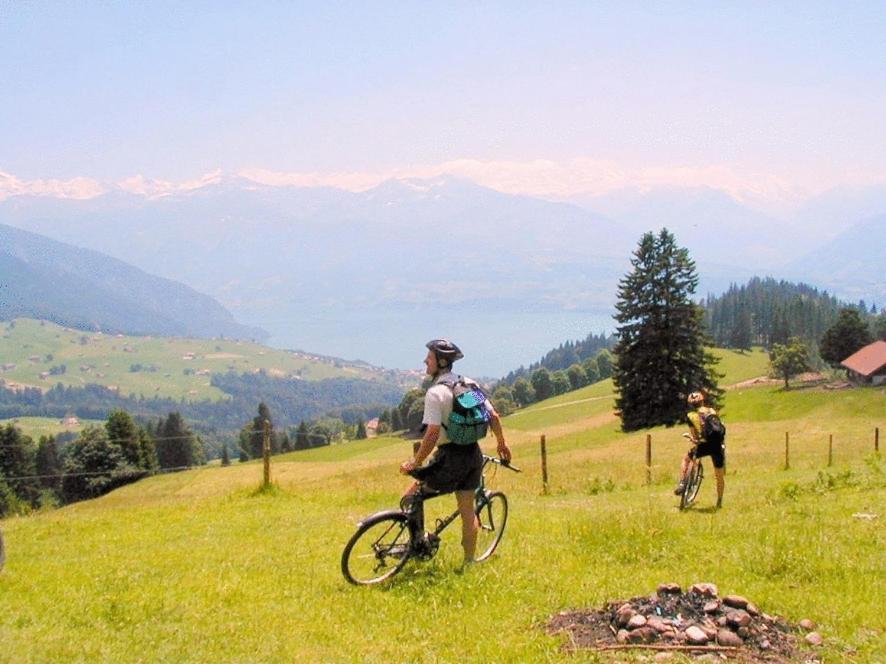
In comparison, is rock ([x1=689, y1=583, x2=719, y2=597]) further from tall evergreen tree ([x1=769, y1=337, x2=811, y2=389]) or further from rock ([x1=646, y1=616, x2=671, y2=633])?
tall evergreen tree ([x1=769, y1=337, x2=811, y2=389])

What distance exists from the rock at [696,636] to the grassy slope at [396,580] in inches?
35.0

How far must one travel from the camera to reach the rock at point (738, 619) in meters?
6.23

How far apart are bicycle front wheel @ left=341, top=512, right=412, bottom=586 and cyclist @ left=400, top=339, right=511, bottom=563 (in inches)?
17.7

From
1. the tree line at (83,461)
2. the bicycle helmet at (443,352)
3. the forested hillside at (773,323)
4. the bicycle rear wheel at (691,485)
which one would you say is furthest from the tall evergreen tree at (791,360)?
the bicycle helmet at (443,352)

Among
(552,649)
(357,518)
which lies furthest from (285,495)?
(552,649)

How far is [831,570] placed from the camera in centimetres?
822

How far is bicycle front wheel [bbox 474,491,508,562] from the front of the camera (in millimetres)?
9641

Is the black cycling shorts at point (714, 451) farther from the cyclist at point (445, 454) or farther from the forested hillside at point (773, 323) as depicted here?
the forested hillside at point (773, 323)

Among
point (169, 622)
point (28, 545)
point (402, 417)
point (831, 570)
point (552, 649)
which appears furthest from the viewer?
point (402, 417)

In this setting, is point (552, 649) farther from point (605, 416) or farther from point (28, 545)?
point (605, 416)

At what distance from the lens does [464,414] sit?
821 centimetres

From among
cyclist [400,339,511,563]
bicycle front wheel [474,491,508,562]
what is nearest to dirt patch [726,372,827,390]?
bicycle front wheel [474,491,508,562]

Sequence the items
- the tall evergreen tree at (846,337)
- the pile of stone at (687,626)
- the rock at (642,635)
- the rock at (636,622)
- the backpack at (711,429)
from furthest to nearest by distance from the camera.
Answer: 1. the tall evergreen tree at (846,337)
2. the backpack at (711,429)
3. the rock at (636,622)
4. the rock at (642,635)
5. the pile of stone at (687,626)

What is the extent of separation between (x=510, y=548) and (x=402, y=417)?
12867cm
